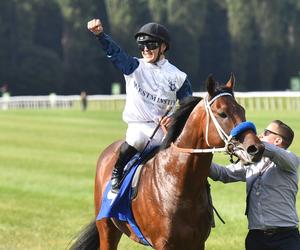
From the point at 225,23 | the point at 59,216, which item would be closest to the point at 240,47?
the point at 225,23

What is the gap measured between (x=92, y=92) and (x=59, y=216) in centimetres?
5407

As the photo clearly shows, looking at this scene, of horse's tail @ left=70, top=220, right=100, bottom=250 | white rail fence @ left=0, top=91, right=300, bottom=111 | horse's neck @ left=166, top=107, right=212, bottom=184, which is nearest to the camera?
horse's neck @ left=166, top=107, right=212, bottom=184

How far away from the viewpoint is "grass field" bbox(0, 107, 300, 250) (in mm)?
10258

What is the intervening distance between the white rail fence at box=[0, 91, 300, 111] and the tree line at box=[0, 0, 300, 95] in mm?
10684

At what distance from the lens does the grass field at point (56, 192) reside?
1026 cm

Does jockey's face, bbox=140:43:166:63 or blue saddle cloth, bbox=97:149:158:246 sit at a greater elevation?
jockey's face, bbox=140:43:166:63

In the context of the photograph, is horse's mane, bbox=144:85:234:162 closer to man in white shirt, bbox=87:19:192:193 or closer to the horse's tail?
man in white shirt, bbox=87:19:192:193

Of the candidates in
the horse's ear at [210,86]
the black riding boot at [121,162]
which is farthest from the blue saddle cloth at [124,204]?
the horse's ear at [210,86]

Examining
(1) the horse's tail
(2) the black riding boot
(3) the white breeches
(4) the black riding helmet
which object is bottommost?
(1) the horse's tail

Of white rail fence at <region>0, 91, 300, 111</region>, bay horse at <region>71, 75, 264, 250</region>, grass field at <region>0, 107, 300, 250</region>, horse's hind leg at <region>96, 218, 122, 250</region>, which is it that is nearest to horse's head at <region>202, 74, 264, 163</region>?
bay horse at <region>71, 75, 264, 250</region>

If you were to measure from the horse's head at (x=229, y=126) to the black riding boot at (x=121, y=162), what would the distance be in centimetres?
106

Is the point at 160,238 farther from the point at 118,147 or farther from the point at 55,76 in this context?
the point at 55,76

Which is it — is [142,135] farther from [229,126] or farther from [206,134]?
[229,126]

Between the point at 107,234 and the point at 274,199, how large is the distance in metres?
1.61
